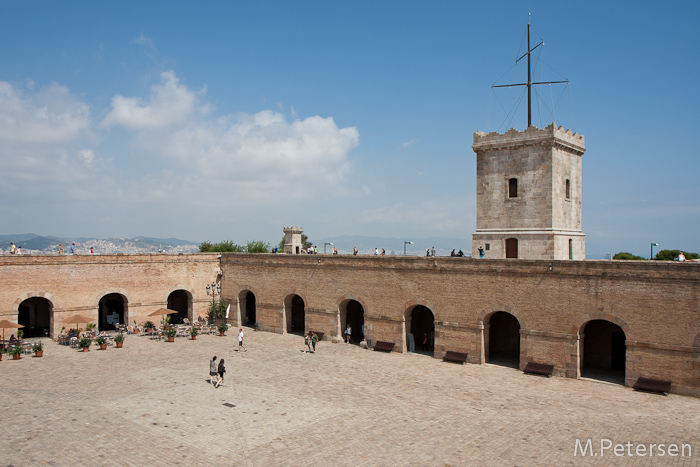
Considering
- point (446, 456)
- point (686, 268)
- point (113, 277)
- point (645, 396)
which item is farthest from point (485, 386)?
point (113, 277)

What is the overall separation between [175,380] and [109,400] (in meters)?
3.25

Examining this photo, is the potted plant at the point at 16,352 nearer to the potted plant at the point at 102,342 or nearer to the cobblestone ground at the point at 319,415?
the cobblestone ground at the point at 319,415

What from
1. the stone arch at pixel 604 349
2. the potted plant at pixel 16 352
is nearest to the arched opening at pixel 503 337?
the stone arch at pixel 604 349

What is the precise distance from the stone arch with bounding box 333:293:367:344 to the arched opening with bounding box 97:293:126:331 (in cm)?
1657

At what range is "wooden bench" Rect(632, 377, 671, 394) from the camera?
1972cm

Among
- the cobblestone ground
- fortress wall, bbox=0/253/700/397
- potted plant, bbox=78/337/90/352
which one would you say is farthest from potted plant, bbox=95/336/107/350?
fortress wall, bbox=0/253/700/397

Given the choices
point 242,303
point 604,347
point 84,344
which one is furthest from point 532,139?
point 84,344

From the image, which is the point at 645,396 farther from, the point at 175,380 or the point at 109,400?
the point at 109,400

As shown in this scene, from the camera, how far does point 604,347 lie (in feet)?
81.2

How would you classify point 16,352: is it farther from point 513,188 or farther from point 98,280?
point 513,188

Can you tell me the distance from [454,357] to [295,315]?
15484mm

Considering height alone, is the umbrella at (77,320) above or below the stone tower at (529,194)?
below

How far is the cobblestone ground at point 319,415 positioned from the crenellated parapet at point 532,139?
40.4ft

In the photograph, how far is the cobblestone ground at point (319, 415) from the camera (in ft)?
47.9
